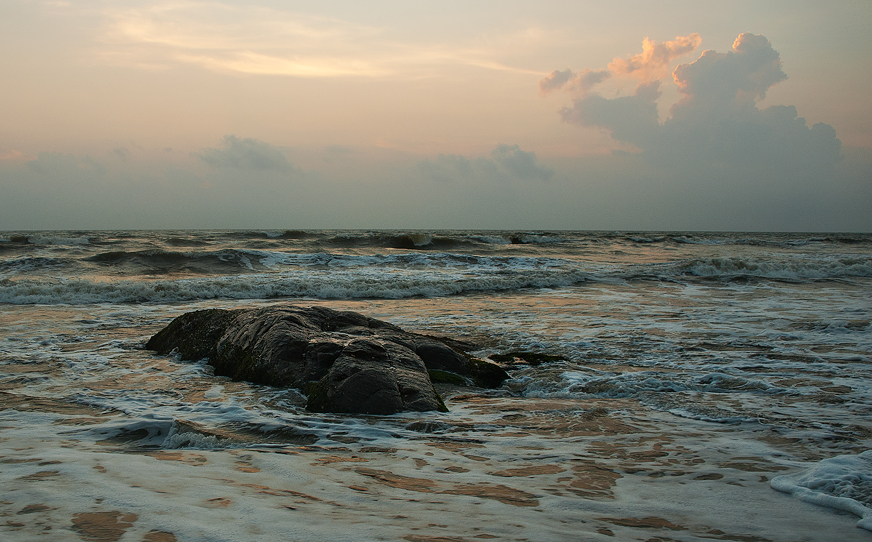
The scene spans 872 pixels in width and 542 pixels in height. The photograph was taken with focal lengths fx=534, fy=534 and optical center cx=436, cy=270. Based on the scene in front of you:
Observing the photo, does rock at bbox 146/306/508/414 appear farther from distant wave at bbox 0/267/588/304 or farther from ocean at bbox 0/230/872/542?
distant wave at bbox 0/267/588/304

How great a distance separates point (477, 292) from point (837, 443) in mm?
10220

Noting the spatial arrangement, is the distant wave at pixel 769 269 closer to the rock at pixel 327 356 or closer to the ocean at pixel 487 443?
the ocean at pixel 487 443

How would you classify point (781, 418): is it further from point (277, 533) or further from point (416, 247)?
point (416, 247)

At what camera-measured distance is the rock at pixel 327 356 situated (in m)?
4.01

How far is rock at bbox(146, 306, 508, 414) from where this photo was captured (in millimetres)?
4008

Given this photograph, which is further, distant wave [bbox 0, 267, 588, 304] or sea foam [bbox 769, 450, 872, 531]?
distant wave [bbox 0, 267, 588, 304]

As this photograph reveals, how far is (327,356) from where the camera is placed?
460 centimetres

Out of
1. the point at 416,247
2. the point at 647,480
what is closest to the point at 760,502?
the point at 647,480

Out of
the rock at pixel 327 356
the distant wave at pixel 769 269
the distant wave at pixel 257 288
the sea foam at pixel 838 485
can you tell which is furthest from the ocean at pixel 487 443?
the distant wave at pixel 769 269

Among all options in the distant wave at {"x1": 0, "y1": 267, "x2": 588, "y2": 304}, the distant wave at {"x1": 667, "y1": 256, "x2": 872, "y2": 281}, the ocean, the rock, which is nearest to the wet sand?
the ocean

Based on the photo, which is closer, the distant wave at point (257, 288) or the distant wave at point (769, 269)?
the distant wave at point (257, 288)

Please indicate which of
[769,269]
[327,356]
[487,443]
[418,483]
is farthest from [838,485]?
[769,269]

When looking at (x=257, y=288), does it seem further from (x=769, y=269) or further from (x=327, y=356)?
(x=769, y=269)

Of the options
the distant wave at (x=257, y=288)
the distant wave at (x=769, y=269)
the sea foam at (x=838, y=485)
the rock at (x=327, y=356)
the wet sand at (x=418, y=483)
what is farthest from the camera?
the distant wave at (x=769, y=269)
